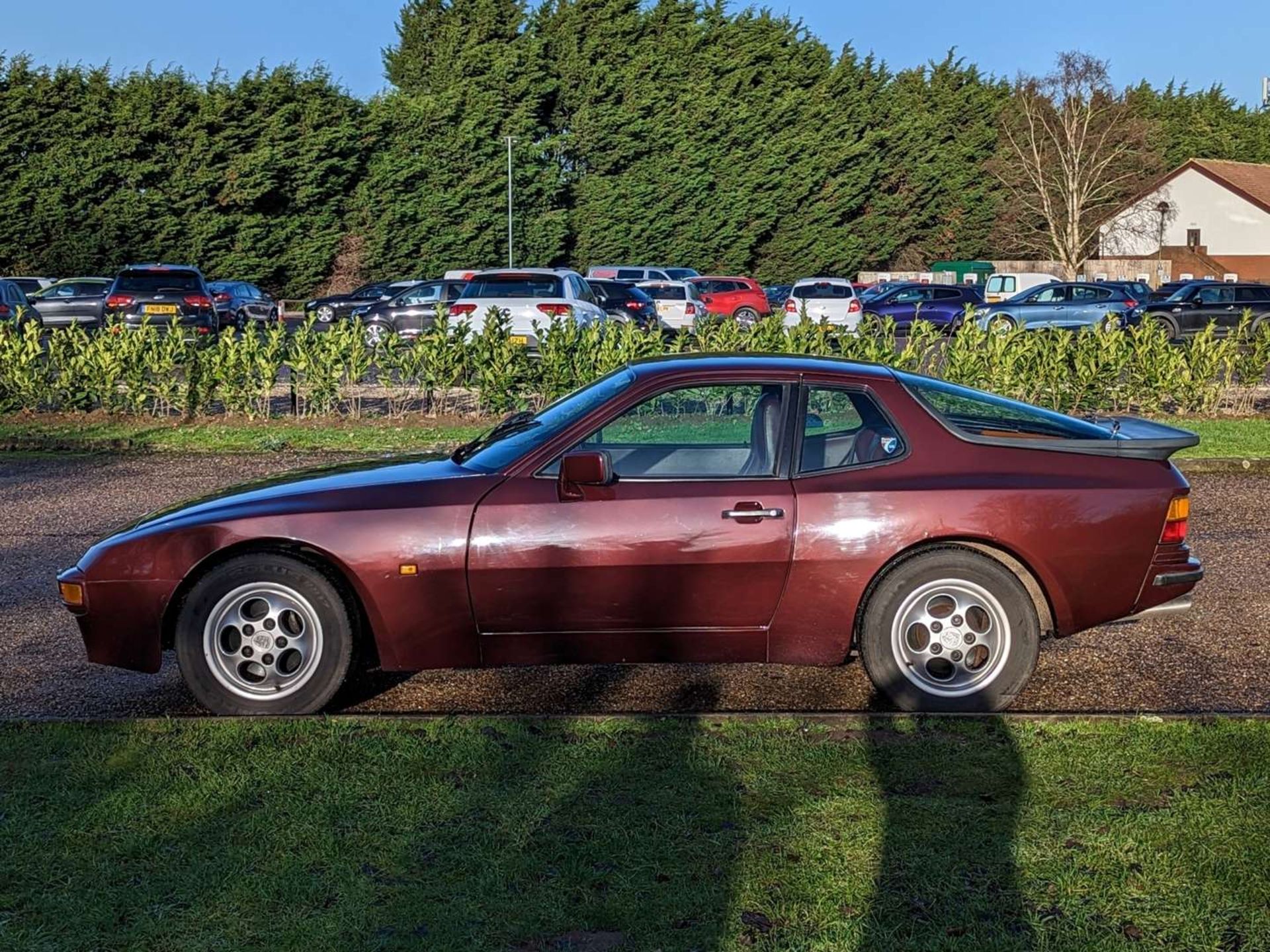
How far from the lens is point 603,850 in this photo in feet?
14.4

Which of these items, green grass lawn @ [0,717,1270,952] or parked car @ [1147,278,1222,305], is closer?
green grass lawn @ [0,717,1270,952]

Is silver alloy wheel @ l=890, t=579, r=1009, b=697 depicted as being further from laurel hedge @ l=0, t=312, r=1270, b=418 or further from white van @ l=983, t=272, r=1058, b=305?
white van @ l=983, t=272, r=1058, b=305

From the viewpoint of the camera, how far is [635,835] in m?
4.51

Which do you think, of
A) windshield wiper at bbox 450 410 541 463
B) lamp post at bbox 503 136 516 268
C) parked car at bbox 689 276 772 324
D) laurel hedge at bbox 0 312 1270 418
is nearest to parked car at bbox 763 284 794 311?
parked car at bbox 689 276 772 324

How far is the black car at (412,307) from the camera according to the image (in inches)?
1171

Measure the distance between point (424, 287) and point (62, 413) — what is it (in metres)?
16.4

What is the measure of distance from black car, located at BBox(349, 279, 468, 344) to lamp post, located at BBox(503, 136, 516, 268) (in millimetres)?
24949

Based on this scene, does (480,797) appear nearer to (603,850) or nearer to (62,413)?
(603,850)

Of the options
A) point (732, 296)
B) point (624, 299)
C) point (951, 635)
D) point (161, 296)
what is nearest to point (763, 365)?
point (951, 635)

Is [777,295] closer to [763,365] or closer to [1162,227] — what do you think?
[1162,227]

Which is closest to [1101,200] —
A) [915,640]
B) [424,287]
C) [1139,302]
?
[1139,302]

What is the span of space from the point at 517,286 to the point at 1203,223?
55852 mm

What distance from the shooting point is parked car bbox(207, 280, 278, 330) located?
38250 millimetres

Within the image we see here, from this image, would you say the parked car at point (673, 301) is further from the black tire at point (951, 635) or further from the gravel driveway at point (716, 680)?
the black tire at point (951, 635)
